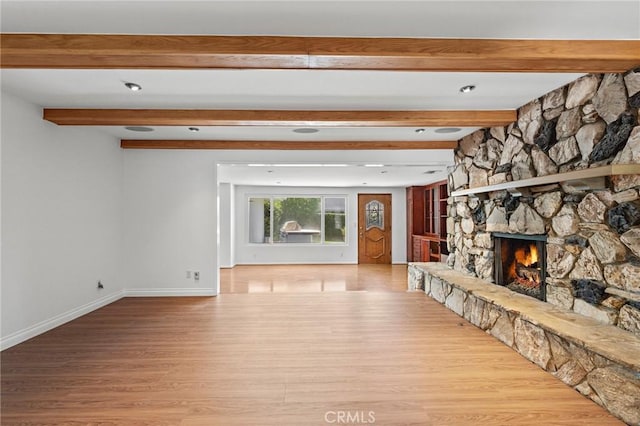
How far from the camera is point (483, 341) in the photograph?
3225 millimetres

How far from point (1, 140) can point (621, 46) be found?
4.77 meters

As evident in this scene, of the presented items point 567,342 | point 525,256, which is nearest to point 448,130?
point 525,256

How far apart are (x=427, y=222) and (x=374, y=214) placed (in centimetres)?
145

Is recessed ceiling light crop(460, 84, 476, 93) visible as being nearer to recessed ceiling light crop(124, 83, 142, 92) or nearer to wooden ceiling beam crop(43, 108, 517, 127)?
wooden ceiling beam crop(43, 108, 517, 127)

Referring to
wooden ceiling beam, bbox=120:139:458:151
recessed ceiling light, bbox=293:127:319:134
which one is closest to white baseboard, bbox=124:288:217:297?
wooden ceiling beam, bbox=120:139:458:151

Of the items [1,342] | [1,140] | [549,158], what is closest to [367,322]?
[549,158]

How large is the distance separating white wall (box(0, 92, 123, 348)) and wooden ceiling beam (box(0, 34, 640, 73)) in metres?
1.40

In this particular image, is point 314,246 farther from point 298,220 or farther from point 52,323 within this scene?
point 52,323

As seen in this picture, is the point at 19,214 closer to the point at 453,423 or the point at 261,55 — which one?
the point at 261,55

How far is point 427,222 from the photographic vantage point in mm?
9227

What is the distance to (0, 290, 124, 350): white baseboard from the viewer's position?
3.08 m

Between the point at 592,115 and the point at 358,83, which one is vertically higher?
the point at 358,83

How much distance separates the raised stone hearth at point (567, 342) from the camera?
199 cm

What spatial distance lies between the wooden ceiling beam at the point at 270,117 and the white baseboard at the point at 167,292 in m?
2.61
